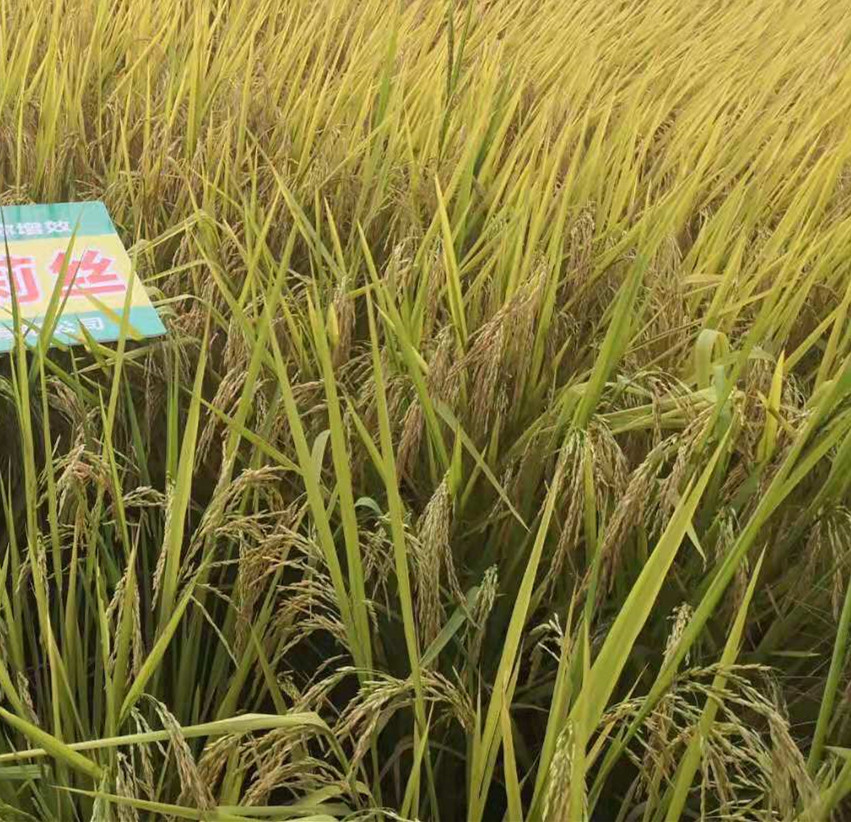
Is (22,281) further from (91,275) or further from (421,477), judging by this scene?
(421,477)

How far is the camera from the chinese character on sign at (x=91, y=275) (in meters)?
1.04

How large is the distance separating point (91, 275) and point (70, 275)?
2 cm

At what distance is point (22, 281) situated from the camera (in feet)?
3.35

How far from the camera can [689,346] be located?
1134mm

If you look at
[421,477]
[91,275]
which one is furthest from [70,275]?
[421,477]

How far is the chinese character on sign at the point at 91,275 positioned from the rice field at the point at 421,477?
56 millimetres

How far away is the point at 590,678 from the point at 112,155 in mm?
1134

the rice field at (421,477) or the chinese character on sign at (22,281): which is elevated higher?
the chinese character on sign at (22,281)

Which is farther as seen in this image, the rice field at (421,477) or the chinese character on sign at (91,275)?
the chinese character on sign at (91,275)

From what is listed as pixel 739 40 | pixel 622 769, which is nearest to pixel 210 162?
pixel 622 769

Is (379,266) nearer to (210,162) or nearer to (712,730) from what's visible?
(210,162)

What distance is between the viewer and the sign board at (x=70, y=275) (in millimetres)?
965

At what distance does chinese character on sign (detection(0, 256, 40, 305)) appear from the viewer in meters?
1.00

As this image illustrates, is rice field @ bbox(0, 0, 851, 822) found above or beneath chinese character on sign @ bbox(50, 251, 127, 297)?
beneath
